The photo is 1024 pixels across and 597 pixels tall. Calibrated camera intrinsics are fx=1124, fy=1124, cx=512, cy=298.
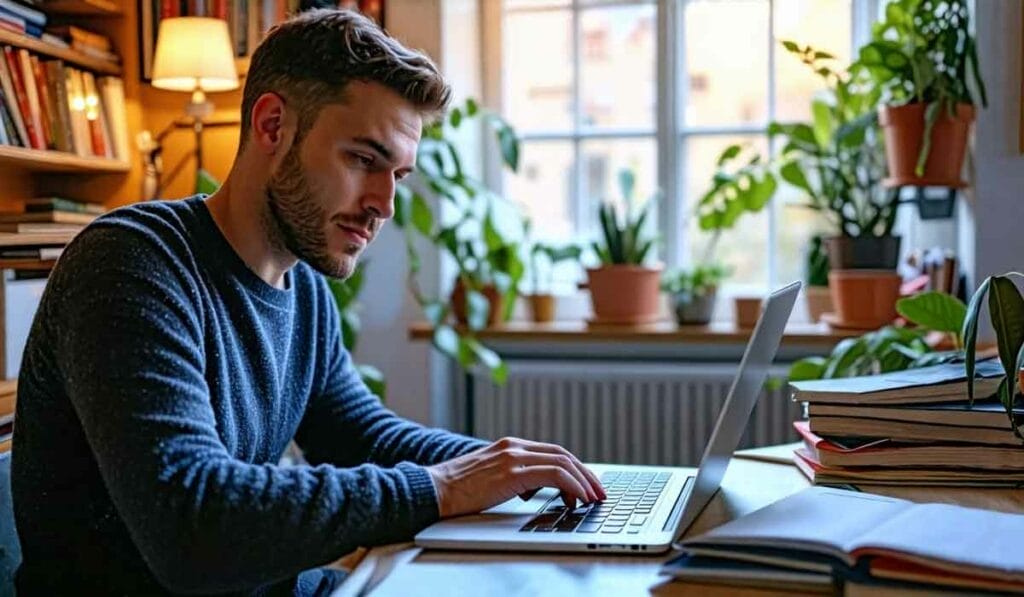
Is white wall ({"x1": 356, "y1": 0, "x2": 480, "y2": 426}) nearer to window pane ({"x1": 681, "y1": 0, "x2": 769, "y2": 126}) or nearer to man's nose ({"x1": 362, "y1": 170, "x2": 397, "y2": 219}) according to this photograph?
window pane ({"x1": 681, "y1": 0, "x2": 769, "y2": 126})

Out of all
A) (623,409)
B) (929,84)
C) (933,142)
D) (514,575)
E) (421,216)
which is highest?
(929,84)

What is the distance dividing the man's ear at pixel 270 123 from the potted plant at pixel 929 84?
1522mm

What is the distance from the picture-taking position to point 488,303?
309 centimetres

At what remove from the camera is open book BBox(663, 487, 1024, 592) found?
92cm

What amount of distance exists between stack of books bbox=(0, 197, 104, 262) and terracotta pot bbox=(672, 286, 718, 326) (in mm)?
1508

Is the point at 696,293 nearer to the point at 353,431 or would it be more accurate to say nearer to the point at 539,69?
the point at 539,69

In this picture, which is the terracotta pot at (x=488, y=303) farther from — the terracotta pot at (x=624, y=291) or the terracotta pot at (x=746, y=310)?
the terracotta pot at (x=746, y=310)

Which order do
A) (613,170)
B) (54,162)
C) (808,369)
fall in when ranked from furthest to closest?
(613,170) < (54,162) < (808,369)

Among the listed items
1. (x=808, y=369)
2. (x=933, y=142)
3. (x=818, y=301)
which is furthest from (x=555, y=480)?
(x=818, y=301)

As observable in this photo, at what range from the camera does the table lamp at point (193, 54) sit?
2.74 metres

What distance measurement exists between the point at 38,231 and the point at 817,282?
1914 millimetres

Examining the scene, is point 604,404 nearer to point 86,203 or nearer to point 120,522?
point 86,203

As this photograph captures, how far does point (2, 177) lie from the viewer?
2779 millimetres

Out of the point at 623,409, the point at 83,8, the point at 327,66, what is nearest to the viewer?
the point at 327,66
